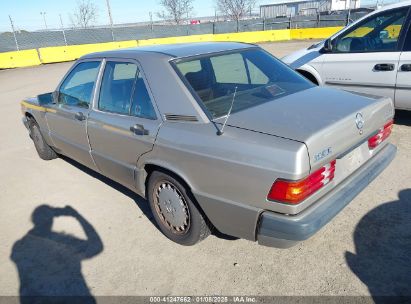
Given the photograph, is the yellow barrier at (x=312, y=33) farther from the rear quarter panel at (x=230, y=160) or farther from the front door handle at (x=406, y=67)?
the rear quarter panel at (x=230, y=160)

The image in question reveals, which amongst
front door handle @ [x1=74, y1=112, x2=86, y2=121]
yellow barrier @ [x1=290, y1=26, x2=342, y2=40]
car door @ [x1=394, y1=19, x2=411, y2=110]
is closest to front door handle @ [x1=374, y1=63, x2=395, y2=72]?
car door @ [x1=394, y1=19, x2=411, y2=110]

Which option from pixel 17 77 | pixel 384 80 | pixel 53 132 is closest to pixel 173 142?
pixel 53 132

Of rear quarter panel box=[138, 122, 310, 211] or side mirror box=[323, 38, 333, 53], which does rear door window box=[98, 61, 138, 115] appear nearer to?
rear quarter panel box=[138, 122, 310, 211]

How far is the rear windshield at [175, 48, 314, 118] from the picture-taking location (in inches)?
112

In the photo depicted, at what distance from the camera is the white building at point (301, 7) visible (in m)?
60.9

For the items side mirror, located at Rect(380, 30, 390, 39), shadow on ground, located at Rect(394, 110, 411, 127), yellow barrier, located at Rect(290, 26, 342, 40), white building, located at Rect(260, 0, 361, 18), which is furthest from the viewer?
white building, located at Rect(260, 0, 361, 18)

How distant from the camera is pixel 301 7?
6769 cm

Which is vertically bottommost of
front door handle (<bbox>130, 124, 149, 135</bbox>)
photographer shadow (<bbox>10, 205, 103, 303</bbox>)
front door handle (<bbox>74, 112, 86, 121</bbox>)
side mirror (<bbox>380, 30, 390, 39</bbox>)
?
photographer shadow (<bbox>10, 205, 103, 303</bbox>)

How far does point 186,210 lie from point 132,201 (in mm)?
1252

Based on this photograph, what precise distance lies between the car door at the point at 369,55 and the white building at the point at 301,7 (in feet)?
199

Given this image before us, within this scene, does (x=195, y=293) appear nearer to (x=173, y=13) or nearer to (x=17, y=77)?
(x=17, y=77)

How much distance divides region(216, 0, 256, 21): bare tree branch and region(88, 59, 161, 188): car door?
2445 inches

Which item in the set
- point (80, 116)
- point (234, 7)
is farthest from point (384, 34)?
point (234, 7)

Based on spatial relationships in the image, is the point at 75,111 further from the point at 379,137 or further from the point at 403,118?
the point at 403,118
